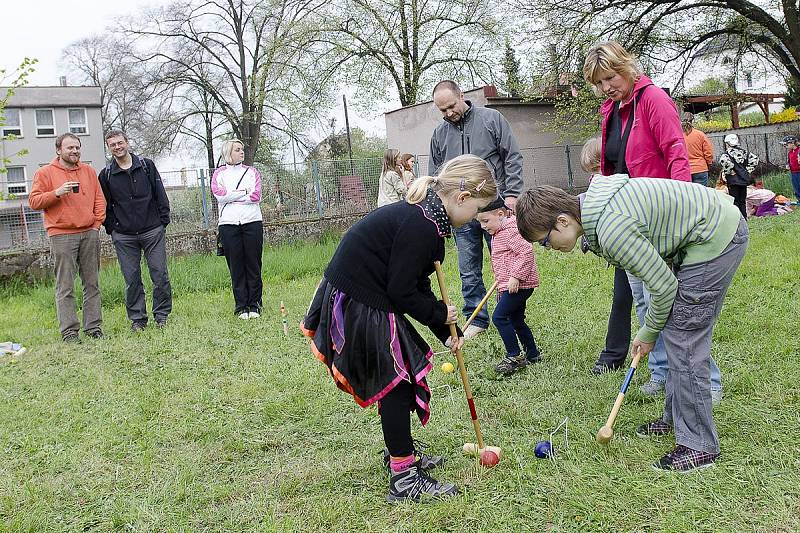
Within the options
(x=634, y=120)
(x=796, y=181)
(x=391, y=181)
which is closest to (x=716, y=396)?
(x=634, y=120)

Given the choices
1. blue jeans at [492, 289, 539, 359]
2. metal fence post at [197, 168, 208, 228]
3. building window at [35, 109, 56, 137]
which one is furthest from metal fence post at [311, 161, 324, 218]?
building window at [35, 109, 56, 137]

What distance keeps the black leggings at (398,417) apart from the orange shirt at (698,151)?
764cm

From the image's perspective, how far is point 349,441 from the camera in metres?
3.74

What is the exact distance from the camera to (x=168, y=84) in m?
30.1

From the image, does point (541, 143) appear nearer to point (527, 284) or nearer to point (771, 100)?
point (771, 100)

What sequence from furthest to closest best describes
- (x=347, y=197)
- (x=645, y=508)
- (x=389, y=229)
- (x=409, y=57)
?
(x=409, y=57)
(x=347, y=197)
(x=389, y=229)
(x=645, y=508)

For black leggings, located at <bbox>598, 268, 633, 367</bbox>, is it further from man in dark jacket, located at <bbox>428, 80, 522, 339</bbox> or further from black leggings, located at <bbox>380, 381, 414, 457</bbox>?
black leggings, located at <bbox>380, 381, 414, 457</bbox>

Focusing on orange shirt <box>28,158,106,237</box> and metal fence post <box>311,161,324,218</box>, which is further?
metal fence post <box>311,161,324,218</box>

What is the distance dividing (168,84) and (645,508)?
3100 cm

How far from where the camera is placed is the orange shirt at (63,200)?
6.68 meters

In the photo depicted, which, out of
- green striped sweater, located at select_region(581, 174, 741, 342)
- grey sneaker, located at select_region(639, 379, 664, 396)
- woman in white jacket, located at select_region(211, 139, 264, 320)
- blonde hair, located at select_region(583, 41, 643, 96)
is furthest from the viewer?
woman in white jacket, located at select_region(211, 139, 264, 320)

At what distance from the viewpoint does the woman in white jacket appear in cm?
741

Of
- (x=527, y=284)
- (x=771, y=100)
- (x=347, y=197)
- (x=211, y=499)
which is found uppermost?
(x=771, y=100)

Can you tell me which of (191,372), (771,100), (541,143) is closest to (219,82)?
(541,143)
